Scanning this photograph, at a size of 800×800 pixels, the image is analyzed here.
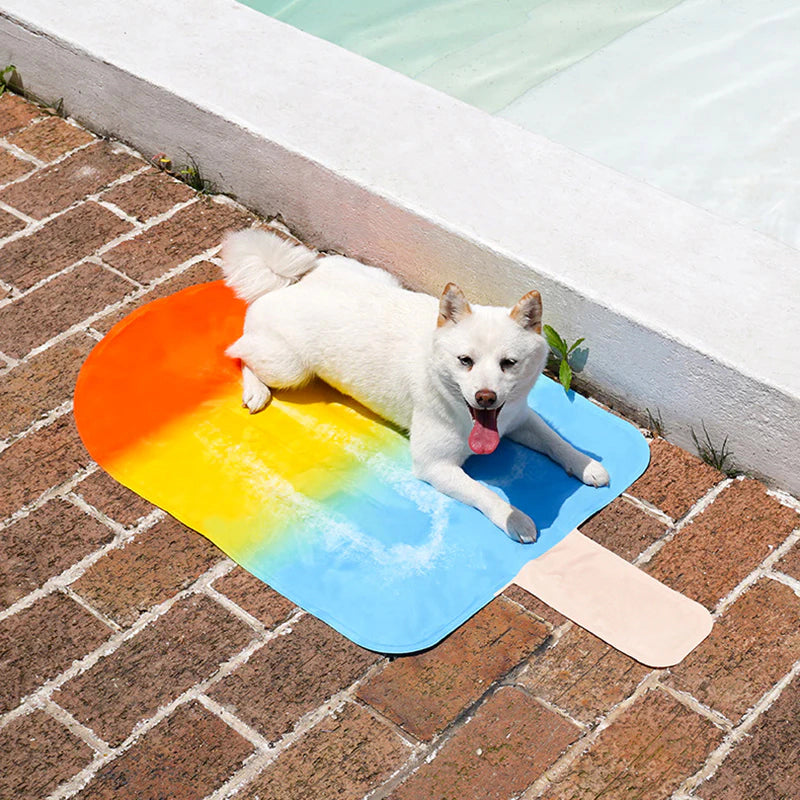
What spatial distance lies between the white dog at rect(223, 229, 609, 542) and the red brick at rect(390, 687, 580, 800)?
1.92ft

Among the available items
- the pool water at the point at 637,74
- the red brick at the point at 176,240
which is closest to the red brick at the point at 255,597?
the red brick at the point at 176,240

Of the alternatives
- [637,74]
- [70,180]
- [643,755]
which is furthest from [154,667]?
[637,74]

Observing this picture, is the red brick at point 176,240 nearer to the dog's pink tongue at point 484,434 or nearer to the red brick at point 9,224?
the red brick at point 9,224

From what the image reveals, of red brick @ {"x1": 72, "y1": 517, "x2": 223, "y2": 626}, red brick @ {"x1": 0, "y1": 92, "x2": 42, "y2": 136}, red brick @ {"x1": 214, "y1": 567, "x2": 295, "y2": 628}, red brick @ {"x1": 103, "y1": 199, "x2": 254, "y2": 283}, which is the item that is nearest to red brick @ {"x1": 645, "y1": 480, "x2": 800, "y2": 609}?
red brick @ {"x1": 214, "y1": 567, "x2": 295, "y2": 628}

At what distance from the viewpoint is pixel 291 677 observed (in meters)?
3.05

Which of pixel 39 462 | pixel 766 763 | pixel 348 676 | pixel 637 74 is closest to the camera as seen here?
pixel 766 763

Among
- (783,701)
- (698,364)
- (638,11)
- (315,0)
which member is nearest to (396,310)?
(698,364)

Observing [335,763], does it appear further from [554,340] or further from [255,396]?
[554,340]

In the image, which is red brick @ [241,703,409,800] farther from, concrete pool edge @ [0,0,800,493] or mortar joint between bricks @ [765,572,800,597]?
concrete pool edge @ [0,0,800,493]

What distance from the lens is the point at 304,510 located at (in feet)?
11.5

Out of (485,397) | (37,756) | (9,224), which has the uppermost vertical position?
(485,397)

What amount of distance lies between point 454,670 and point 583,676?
1.11 feet

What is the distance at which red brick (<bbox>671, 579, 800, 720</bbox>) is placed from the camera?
2.98m

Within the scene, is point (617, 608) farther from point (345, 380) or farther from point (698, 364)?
point (345, 380)
